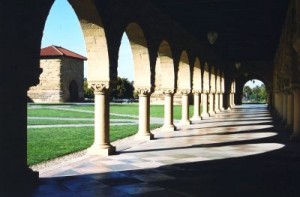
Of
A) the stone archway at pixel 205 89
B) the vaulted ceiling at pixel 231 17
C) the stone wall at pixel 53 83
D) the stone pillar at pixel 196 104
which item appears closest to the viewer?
the vaulted ceiling at pixel 231 17

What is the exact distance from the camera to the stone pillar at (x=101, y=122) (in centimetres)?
966

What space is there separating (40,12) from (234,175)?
4.57 metres

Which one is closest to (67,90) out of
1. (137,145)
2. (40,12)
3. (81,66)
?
(81,66)

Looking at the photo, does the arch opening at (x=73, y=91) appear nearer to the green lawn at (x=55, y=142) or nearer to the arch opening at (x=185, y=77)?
the arch opening at (x=185, y=77)

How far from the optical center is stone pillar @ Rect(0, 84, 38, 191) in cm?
580

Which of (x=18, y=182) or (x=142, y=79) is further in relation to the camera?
(x=142, y=79)

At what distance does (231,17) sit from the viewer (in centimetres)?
1552

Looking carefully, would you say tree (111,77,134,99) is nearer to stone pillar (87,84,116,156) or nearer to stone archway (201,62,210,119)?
stone archway (201,62,210,119)

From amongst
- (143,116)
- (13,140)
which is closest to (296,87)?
(143,116)

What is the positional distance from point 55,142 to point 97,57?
4200mm

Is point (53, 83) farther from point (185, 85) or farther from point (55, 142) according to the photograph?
point (55, 142)

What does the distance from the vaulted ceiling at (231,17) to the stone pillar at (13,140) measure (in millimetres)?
7617

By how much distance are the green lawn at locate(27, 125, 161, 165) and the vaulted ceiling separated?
5218 mm

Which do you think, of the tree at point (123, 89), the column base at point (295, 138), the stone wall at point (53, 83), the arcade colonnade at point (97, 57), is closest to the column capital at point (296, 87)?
the column base at point (295, 138)
